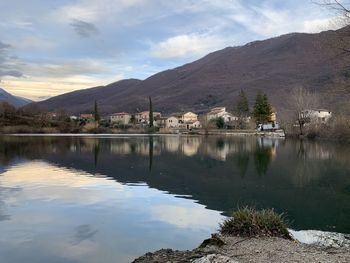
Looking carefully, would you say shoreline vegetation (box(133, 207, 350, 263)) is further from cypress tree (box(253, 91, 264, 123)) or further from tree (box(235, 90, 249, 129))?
tree (box(235, 90, 249, 129))

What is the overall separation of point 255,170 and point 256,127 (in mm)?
87751

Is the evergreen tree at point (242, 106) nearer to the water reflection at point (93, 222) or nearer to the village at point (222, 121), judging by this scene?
the village at point (222, 121)

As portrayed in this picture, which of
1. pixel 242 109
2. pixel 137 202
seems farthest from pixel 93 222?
pixel 242 109

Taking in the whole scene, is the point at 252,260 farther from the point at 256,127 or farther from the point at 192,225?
the point at 256,127

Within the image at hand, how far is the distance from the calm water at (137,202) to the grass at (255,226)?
131 centimetres

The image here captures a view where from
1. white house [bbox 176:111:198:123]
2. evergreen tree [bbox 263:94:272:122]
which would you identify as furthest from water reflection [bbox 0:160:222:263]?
white house [bbox 176:111:198:123]

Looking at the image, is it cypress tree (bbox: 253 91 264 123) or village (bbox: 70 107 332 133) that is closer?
village (bbox: 70 107 332 133)

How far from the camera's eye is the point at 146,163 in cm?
3641

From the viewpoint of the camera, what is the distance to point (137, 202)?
18.9 m

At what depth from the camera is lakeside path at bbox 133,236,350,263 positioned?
8.64m

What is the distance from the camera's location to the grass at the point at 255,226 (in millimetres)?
11305


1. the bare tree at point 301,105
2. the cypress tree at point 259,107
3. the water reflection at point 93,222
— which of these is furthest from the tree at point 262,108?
the water reflection at point 93,222

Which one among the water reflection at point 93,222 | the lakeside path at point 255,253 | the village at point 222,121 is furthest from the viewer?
the village at point 222,121

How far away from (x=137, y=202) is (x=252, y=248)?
9.73 metres
